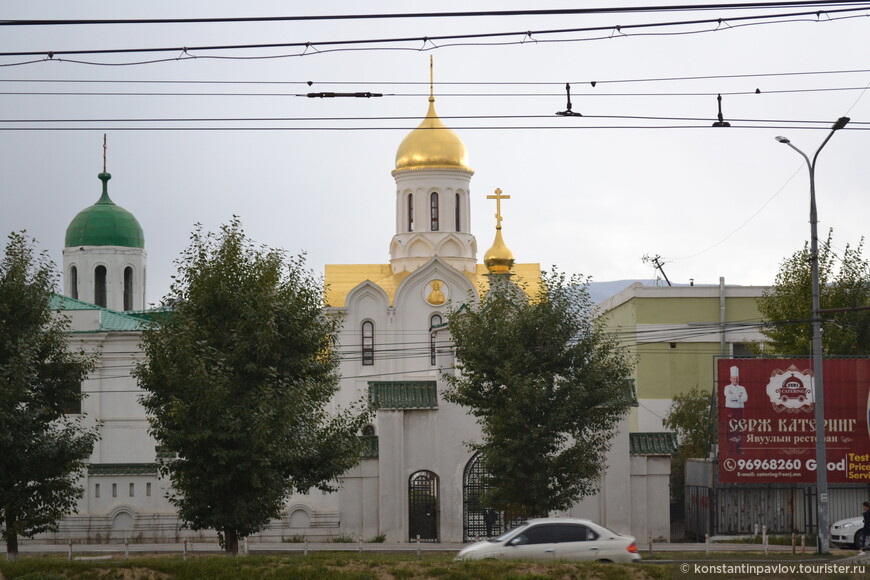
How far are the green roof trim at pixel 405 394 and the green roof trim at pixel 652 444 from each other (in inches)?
214

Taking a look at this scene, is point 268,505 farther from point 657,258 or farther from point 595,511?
point 657,258

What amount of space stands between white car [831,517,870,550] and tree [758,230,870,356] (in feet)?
26.0

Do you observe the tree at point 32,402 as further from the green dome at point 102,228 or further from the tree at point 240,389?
the green dome at point 102,228

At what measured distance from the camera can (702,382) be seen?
5419 cm

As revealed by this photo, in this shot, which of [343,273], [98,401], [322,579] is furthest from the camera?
[343,273]

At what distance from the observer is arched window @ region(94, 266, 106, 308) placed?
2485 inches

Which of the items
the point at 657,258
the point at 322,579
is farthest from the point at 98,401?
the point at 657,258

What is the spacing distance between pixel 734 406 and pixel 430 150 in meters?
28.2

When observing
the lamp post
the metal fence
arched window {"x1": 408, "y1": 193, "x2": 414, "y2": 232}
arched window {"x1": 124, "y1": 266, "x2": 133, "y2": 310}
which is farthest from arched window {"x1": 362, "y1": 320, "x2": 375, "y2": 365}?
the lamp post

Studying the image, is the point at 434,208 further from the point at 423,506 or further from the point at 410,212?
the point at 423,506

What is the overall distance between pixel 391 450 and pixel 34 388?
474 inches

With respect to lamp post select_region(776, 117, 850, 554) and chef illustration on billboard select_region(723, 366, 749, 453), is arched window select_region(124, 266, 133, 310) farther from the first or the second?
lamp post select_region(776, 117, 850, 554)

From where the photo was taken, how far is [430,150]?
198ft

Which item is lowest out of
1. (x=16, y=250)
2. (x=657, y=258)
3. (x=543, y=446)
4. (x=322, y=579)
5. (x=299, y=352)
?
(x=322, y=579)
